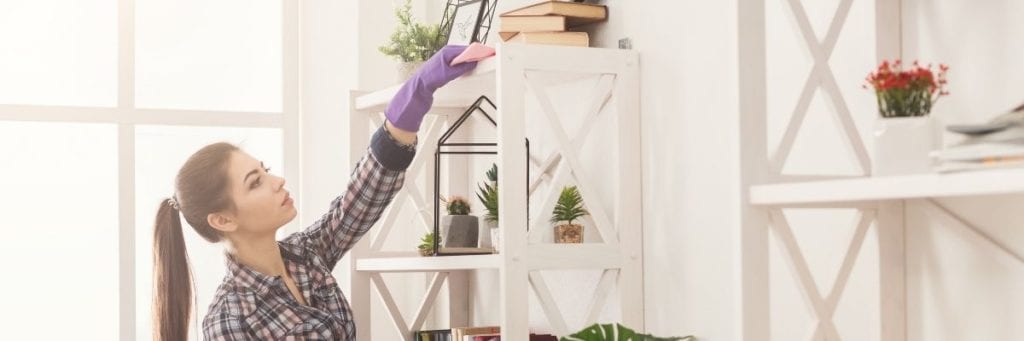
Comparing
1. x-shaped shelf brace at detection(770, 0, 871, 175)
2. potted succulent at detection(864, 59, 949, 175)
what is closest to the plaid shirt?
x-shaped shelf brace at detection(770, 0, 871, 175)

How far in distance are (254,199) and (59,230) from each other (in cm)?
92

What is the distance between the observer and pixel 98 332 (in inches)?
127

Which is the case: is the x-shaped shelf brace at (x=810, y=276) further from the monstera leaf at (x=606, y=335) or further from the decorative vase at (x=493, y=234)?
the decorative vase at (x=493, y=234)

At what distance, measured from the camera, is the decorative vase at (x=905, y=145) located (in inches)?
56.2

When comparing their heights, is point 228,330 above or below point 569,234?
below

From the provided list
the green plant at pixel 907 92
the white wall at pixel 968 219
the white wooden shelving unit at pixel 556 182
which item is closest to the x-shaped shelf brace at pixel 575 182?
the white wooden shelving unit at pixel 556 182

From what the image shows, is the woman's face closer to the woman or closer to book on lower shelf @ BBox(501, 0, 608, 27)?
the woman

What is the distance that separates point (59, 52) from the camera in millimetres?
3219

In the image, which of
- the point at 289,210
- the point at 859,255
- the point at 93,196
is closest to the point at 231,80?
the point at 93,196

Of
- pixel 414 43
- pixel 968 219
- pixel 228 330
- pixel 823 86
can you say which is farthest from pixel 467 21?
pixel 968 219

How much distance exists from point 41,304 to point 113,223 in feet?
0.86

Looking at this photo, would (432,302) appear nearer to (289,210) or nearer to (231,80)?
(289,210)

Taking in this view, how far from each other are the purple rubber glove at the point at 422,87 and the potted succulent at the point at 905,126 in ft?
3.21

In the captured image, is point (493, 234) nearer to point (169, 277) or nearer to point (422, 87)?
point (422, 87)
